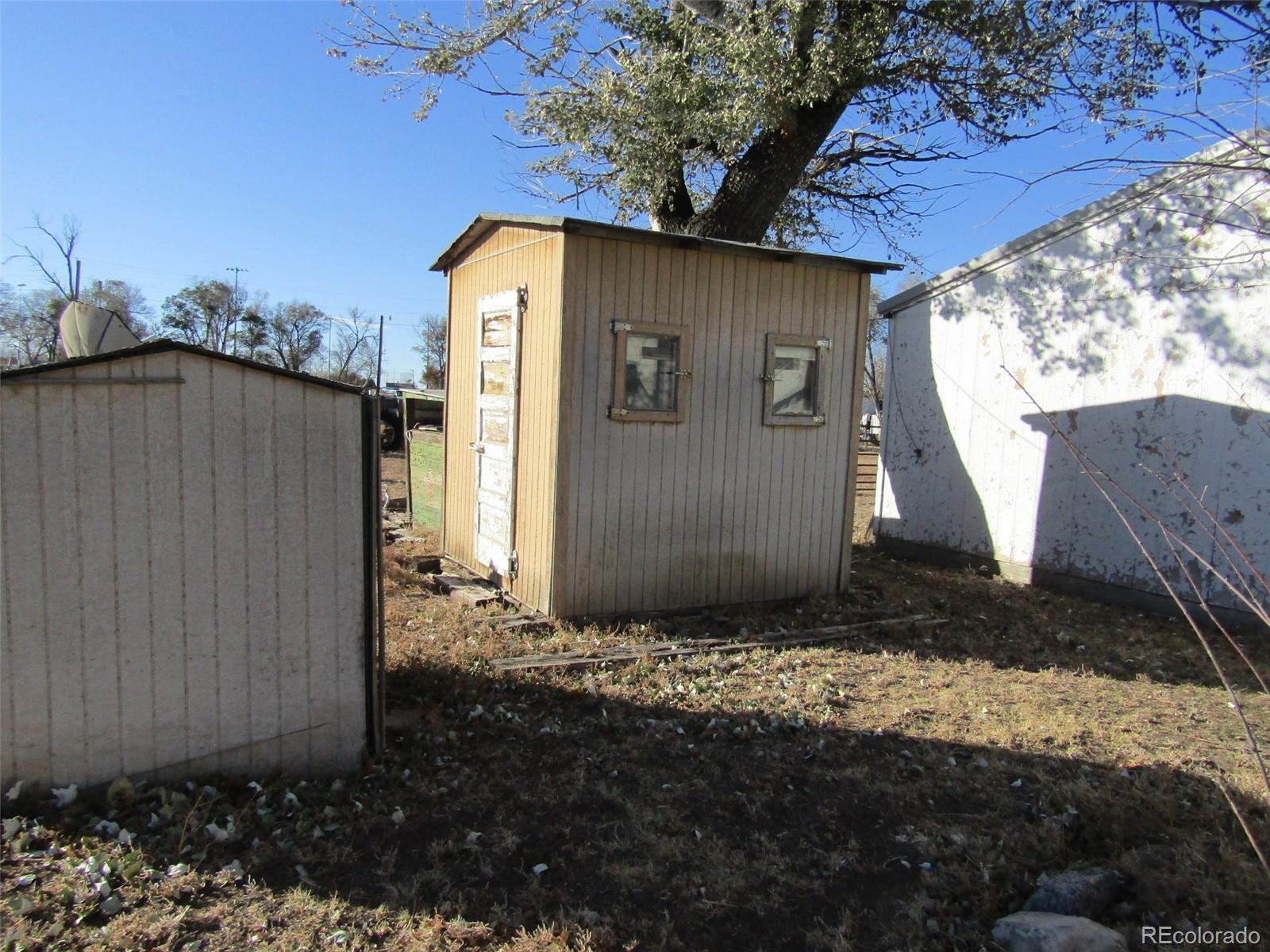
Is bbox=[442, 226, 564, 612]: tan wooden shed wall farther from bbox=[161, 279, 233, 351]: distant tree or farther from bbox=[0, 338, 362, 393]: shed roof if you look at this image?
bbox=[161, 279, 233, 351]: distant tree

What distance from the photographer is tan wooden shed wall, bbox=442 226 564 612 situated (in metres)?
5.58

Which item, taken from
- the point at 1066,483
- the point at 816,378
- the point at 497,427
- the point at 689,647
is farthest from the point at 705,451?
the point at 1066,483

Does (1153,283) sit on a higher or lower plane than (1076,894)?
higher

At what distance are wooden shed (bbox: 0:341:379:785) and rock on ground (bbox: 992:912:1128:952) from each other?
2.56 metres

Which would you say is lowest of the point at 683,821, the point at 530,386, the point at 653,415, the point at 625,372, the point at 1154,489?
the point at 683,821

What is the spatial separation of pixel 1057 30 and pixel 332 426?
28.1 feet

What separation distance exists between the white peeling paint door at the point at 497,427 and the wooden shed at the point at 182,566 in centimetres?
269

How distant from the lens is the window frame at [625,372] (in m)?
5.68

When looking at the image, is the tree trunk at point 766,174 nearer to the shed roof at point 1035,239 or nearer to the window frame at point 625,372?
the shed roof at point 1035,239

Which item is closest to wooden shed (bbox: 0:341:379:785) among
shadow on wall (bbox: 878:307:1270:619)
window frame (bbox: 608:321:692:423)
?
window frame (bbox: 608:321:692:423)

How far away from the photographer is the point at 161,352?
2898 mm

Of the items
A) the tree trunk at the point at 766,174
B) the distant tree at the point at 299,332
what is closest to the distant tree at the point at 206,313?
the distant tree at the point at 299,332

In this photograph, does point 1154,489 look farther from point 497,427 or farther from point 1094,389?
point 497,427

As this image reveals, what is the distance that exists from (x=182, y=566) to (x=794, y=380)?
4.71 meters
